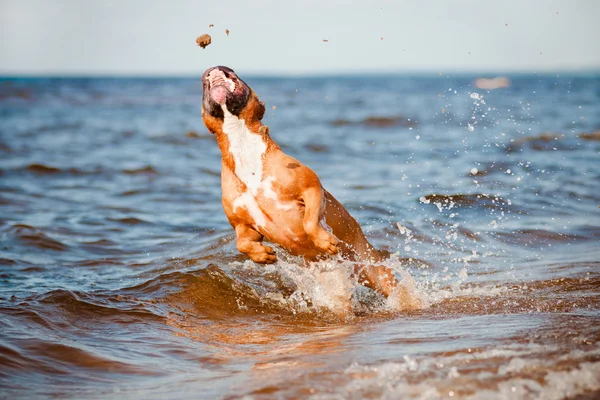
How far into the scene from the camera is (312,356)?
4684 millimetres

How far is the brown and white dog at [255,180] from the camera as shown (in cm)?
543

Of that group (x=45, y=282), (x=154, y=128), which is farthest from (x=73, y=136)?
(x=45, y=282)

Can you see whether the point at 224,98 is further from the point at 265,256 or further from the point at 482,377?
the point at 482,377

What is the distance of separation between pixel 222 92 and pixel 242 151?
0.48 m

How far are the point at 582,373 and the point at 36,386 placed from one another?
320 centimetres

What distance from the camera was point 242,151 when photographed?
5551 mm

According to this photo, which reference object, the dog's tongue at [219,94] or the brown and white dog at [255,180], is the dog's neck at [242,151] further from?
the dog's tongue at [219,94]

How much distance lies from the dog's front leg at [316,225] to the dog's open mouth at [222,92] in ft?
2.83

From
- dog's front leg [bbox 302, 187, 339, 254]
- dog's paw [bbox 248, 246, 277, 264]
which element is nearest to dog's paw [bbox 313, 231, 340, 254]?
dog's front leg [bbox 302, 187, 339, 254]

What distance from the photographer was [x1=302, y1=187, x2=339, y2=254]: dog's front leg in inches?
209

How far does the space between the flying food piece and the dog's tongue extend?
52cm

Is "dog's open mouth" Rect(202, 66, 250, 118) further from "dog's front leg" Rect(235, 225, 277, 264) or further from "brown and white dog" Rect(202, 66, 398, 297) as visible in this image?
"dog's front leg" Rect(235, 225, 277, 264)

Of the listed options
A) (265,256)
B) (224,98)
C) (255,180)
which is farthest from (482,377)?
(224,98)

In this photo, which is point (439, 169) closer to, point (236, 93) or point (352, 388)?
point (236, 93)
